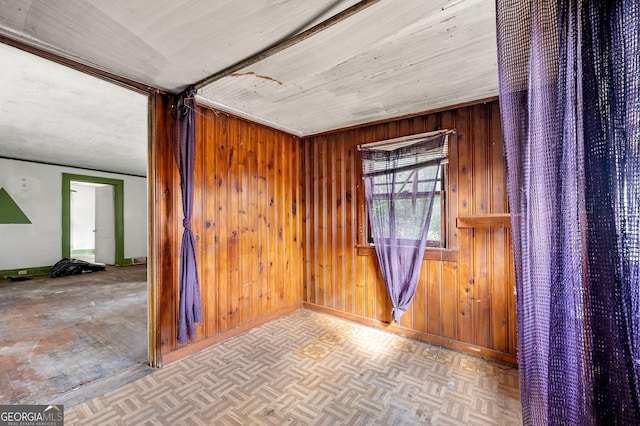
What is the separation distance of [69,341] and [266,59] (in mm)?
3446

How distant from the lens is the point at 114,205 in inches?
293

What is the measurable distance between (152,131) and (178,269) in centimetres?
127

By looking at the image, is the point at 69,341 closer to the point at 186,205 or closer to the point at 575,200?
the point at 186,205

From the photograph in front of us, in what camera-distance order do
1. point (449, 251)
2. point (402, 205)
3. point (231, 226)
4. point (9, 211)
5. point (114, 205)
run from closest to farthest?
1. point (449, 251)
2. point (402, 205)
3. point (231, 226)
4. point (9, 211)
5. point (114, 205)

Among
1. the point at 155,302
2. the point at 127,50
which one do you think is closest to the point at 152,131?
the point at 127,50

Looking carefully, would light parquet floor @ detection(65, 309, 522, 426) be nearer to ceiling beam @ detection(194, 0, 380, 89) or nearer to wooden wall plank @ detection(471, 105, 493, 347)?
wooden wall plank @ detection(471, 105, 493, 347)

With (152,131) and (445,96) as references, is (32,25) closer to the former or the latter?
(152,131)

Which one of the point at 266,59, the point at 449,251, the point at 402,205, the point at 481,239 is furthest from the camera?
the point at 402,205

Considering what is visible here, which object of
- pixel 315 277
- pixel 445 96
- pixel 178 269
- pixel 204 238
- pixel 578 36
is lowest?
pixel 315 277

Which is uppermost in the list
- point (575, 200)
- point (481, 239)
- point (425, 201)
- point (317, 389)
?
point (425, 201)

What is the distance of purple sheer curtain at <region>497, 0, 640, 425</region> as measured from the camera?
2.52 ft

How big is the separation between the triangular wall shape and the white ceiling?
151 inches

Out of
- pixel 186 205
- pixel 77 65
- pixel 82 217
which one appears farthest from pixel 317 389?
pixel 82 217

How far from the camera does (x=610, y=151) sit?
0.80 m
